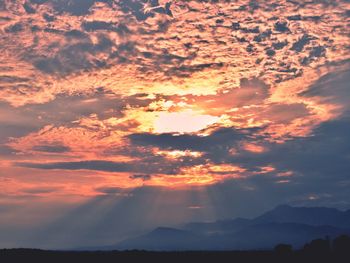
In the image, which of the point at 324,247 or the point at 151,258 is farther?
the point at 324,247

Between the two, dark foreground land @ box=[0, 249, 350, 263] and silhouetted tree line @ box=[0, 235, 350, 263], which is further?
silhouetted tree line @ box=[0, 235, 350, 263]

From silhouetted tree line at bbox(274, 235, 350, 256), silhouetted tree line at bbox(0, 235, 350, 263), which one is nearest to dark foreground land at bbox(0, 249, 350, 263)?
silhouetted tree line at bbox(0, 235, 350, 263)

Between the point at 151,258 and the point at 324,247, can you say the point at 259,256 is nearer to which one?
the point at 324,247

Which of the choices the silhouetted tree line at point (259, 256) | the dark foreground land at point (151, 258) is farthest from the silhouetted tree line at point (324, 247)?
the dark foreground land at point (151, 258)

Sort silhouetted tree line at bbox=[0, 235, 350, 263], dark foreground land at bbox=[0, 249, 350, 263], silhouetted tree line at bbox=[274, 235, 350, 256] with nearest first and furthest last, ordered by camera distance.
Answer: dark foreground land at bbox=[0, 249, 350, 263] < silhouetted tree line at bbox=[0, 235, 350, 263] < silhouetted tree line at bbox=[274, 235, 350, 256]

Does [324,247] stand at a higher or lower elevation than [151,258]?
higher

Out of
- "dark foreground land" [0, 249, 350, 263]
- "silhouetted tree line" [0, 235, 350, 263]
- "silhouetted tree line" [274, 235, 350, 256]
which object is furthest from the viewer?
"silhouetted tree line" [274, 235, 350, 256]

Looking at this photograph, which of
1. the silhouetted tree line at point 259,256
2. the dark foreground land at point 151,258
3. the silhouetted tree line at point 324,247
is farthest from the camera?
the silhouetted tree line at point 324,247

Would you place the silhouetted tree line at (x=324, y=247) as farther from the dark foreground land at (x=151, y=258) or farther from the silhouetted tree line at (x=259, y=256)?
the dark foreground land at (x=151, y=258)

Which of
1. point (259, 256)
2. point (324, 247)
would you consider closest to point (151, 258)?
point (259, 256)

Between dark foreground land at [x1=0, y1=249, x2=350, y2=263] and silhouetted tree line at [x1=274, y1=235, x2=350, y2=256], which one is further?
silhouetted tree line at [x1=274, y1=235, x2=350, y2=256]

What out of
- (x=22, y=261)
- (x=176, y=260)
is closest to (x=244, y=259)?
(x=176, y=260)

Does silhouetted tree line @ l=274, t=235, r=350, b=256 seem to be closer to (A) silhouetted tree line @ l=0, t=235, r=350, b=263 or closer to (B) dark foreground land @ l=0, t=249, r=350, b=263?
(A) silhouetted tree line @ l=0, t=235, r=350, b=263

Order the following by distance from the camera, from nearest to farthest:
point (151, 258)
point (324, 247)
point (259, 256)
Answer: point (151, 258) < point (324, 247) < point (259, 256)
